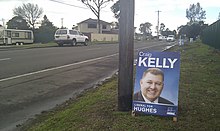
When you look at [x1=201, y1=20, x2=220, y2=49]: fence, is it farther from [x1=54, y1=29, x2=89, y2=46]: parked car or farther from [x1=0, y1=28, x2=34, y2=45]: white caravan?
[x1=0, y1=28, x2=34, y2=45]: white caravan

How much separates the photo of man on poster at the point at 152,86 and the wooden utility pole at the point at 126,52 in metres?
0.44

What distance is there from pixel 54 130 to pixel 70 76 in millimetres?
6126

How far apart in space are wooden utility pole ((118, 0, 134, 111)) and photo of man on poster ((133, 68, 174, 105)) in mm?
436

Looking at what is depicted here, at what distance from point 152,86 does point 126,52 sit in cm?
82

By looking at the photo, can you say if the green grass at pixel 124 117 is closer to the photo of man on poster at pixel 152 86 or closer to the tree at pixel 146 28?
the photo of man on poster at pixel 152 86

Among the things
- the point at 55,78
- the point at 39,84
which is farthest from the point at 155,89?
the point at 55,78

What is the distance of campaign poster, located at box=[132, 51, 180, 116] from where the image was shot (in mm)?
4531

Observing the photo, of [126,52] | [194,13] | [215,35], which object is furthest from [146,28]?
[126,52]

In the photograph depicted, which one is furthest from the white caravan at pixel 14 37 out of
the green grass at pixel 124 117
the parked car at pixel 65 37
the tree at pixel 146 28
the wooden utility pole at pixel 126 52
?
the tree at pixel 146 28

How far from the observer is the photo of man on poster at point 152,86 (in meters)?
4.56

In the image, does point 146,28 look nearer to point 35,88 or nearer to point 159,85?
point 35,88

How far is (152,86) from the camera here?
15.1 feet

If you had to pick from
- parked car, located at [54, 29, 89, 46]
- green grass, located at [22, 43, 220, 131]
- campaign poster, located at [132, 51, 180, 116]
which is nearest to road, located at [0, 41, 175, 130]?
green grass, located at [22, 43, 220, 131]

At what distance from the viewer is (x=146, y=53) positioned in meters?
4.75
